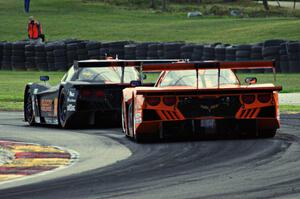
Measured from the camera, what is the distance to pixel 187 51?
37.1 metres

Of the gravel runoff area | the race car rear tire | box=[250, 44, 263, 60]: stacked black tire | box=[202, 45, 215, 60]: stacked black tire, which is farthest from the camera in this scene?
box=[202, 45, 215, 60]: stacked black tire

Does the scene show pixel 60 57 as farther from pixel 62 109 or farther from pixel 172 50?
pixel 62 109

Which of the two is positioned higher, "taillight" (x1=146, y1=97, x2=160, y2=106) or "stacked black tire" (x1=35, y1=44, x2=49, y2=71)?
"taillight" (x1=146, y1=97, x2=160, y2=106)

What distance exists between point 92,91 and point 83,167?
19.1ft

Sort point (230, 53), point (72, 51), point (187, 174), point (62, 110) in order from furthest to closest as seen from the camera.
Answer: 1. point (72, 51)
2. point (230, 53)
3. point (62, 110)
4. point (187, 174)

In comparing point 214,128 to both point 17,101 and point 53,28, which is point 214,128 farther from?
point 53,28

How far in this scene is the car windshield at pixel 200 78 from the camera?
15422 millimetres

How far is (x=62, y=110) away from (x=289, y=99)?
27.7 ft

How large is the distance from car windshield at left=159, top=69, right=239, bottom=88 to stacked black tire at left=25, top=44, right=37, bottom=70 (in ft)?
85.7

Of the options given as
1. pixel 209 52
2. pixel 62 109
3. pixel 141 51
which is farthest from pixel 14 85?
pixel 62 109

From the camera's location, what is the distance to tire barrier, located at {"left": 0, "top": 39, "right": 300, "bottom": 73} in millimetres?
34188

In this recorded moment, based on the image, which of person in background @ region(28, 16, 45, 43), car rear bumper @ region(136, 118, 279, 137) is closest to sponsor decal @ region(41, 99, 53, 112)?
car rear bumper @ region(136, 118, 279, 137)

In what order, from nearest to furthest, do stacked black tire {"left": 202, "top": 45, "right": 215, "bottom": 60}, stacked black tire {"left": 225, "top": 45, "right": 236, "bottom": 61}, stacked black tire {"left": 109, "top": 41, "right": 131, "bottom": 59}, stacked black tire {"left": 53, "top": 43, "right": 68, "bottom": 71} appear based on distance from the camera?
stacked black tire {"left": 225, "top": 45, "right": 236, "bottom": 61}
stacked black tire {"left": 202, "top": 45, "right": 215, "bottom": 60}
stacked black tire {"left": 109, "top": 41, "right": 131, "bottom": 59}
stacked black tire {"left": 53, "top": 43, "right": 68, "bottom": 71}

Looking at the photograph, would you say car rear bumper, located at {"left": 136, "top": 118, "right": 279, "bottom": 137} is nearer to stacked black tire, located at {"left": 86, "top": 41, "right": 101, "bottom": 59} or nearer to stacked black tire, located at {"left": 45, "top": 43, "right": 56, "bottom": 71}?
stacked black tire, located at {"left": 86, "top": 41, "right": 101, "bottom": 59}
